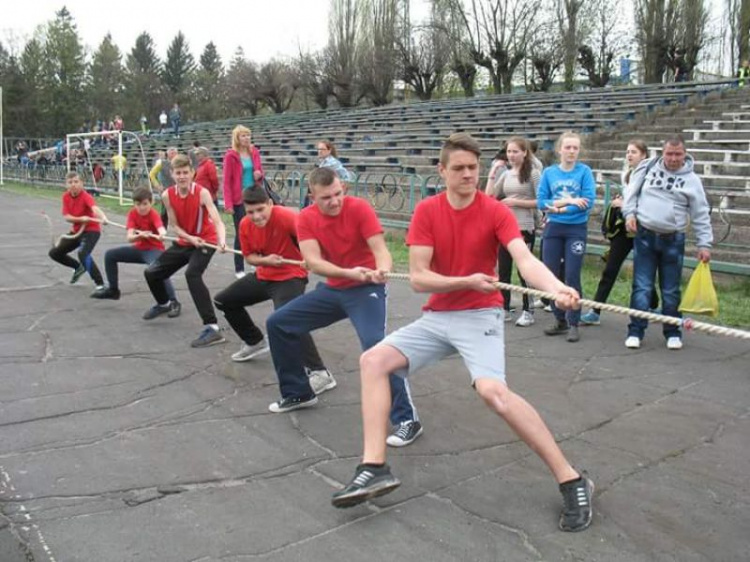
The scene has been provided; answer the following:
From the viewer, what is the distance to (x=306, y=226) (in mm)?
4660

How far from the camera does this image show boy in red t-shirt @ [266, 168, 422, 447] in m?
4.39

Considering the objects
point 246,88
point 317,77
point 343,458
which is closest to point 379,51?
point 317,77

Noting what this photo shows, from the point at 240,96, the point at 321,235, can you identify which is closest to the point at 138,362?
the point at 321,235

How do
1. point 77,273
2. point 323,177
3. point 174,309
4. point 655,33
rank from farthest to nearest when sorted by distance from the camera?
1. point 655,33
2. point 77,273
3. point 174,309
4. point 323,177

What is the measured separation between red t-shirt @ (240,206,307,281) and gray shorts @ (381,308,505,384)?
2.09m

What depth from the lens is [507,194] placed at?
7.30 metres

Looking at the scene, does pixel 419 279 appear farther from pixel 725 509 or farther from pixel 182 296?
pixel 182 296

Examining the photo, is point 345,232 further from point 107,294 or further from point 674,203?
point 107,294

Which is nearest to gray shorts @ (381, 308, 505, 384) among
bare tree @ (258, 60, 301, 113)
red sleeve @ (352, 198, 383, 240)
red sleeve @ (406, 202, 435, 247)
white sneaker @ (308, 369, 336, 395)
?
red sleeve @ (406, 202, 435, 247)

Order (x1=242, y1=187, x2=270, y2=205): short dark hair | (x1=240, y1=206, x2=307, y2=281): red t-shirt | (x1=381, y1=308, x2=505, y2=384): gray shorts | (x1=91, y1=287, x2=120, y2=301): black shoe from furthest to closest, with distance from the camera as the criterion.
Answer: (x1=91, y1=287, x2=120, y2=301): black shoe
(x1=240, y1=206, x2=307, y2=281): red t-shirt
(x1=242, y1=187, x2=270, y2=205): short dark hair
(x1=381, y1=308, x2=505, y2=384): gray shorts

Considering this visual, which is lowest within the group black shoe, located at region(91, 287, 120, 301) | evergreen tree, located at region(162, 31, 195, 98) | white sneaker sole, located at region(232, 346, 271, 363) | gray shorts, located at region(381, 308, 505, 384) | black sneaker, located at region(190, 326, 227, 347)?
white sneaker sole, located at region(232, 346, 271, 363)

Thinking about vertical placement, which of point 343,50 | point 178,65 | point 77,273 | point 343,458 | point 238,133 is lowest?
point 343,458

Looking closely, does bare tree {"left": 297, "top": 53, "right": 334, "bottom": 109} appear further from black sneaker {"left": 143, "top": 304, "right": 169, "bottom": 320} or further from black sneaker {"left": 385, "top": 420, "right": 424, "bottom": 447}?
black sneaker {"left": 385, "top": 420, "right": 424, "bottom": 447}

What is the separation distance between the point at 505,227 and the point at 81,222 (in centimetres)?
690
